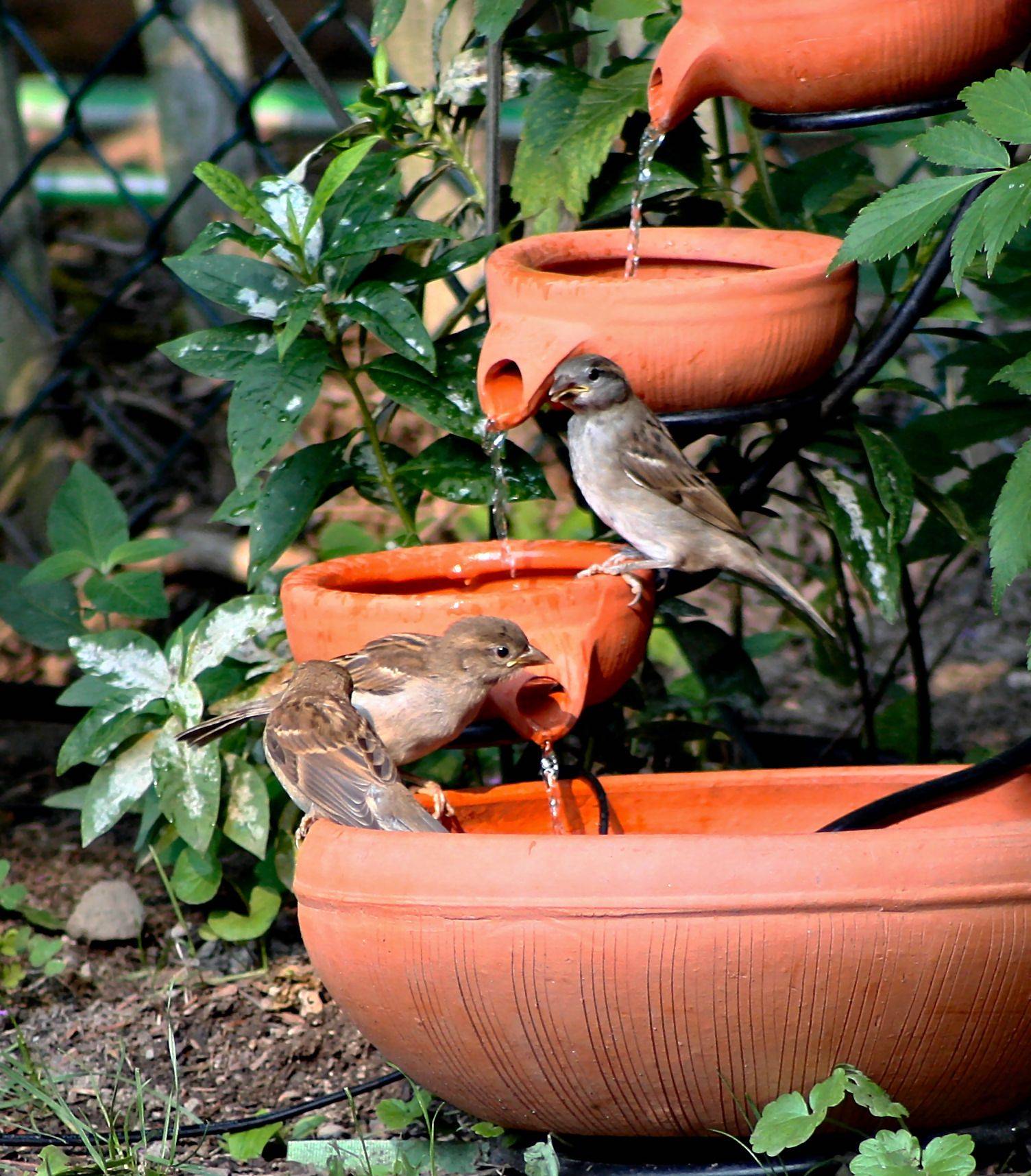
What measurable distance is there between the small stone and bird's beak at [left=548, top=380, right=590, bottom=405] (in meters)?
1.61

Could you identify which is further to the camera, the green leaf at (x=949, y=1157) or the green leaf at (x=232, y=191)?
the green leaf at (x=232, y=191)

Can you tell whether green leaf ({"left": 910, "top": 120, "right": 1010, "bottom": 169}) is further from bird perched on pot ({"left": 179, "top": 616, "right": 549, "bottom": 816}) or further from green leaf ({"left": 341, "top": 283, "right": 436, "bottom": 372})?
green leaf ({"left": 341, "top": 283, "right": 436, "bottom": 372})

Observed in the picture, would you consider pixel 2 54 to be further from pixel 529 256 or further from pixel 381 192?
pixel 529 256

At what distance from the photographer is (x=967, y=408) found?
3.85 metres

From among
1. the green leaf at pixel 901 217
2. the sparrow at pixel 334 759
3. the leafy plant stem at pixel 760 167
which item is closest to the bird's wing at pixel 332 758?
the sparrow at pixel 334 759

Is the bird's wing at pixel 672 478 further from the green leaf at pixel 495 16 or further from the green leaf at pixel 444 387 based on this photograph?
the green leaf at pixel 495 16

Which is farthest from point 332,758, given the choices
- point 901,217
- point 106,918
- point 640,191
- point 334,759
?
point 640,191

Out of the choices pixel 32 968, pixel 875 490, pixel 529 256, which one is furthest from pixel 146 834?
pixel 875 490

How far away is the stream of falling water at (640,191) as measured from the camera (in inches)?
133

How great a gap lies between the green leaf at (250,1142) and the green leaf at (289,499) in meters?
1.18

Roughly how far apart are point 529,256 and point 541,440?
1784mm

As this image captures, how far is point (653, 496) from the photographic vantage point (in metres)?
3.47

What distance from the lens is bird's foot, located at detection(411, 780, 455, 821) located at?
300 cm

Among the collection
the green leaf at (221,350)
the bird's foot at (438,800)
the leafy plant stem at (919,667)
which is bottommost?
the leafy plant stem at (919,667)
